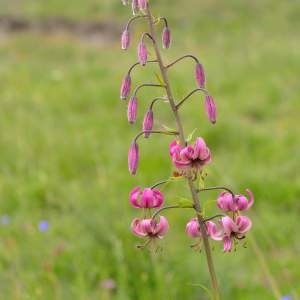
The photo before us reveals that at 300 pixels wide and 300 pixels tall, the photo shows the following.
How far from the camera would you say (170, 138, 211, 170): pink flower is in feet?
5.16

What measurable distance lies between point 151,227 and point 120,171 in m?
4.63

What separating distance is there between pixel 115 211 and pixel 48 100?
4.43 m

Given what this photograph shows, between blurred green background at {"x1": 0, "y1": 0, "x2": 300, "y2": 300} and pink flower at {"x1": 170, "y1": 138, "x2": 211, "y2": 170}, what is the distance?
161mm

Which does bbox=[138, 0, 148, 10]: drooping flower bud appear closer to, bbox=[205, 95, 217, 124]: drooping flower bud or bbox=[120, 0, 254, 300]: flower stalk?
bbox=[120, 0, 254, 300]: flower stalk

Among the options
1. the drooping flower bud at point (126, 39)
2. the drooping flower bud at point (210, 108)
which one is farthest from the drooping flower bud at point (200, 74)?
the drooping flower bud at point (126, 39)

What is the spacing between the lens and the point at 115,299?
12.1ft

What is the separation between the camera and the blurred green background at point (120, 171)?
389 cm

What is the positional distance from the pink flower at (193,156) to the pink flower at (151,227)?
148 millimetres

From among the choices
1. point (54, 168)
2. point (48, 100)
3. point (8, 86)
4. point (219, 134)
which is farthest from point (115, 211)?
point (8, 86)

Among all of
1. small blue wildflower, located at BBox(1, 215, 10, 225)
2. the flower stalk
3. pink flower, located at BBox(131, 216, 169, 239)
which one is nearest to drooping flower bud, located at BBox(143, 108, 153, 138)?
the flower stalk

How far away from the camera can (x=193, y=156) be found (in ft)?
5.16

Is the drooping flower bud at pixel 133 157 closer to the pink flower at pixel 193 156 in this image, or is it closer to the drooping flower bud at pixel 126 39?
the pink flower at pixel 193 156

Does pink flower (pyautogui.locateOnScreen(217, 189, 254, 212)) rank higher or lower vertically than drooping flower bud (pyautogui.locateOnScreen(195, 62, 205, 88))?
lower

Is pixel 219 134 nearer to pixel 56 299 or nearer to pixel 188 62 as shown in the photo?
pixel 56 299
